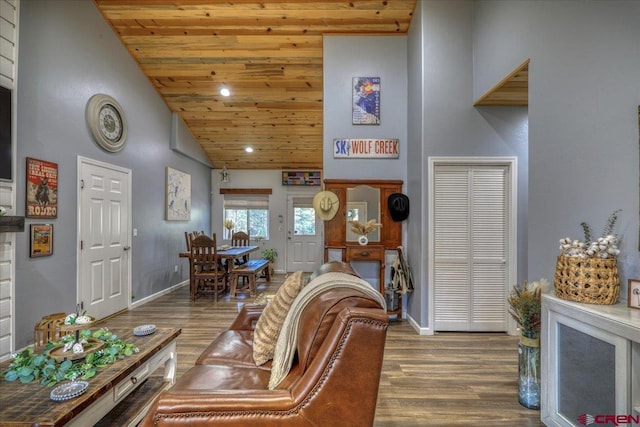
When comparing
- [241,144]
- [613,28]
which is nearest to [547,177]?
[613,28]

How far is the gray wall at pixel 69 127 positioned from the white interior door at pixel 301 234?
3091 mm

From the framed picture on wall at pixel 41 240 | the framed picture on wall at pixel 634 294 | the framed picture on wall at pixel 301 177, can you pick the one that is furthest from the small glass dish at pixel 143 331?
the framed picture on wall at pixel 301 177

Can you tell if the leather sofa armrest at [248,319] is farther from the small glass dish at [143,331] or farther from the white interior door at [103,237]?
the white interior door at [103,237]

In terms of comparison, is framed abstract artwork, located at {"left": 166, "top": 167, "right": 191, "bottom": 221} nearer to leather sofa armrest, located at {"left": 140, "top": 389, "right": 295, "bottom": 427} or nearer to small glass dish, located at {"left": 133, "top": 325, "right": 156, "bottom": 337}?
small glass dish, located at {"left": 133, "top": 325, "right": 156, "bottom": 337}

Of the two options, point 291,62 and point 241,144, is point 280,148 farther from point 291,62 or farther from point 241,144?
point 291,62

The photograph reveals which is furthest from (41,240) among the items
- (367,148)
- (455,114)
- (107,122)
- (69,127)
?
(455,114)

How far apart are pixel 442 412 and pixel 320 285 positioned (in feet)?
4.75

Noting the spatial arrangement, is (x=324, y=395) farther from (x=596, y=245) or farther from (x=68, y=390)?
(x=596, y=245)

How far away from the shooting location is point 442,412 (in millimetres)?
1979

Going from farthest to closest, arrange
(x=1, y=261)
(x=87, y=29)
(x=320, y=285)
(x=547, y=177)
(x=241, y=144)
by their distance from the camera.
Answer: (x=241, y=144)
(x=87, y=29)
(x=1, y=261)
(x=547, y=177)
(x=320, y=285)

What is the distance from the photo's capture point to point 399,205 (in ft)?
12.2

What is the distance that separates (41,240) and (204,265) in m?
2.33

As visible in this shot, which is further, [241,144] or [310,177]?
[310,177]

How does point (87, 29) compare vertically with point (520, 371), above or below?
above
